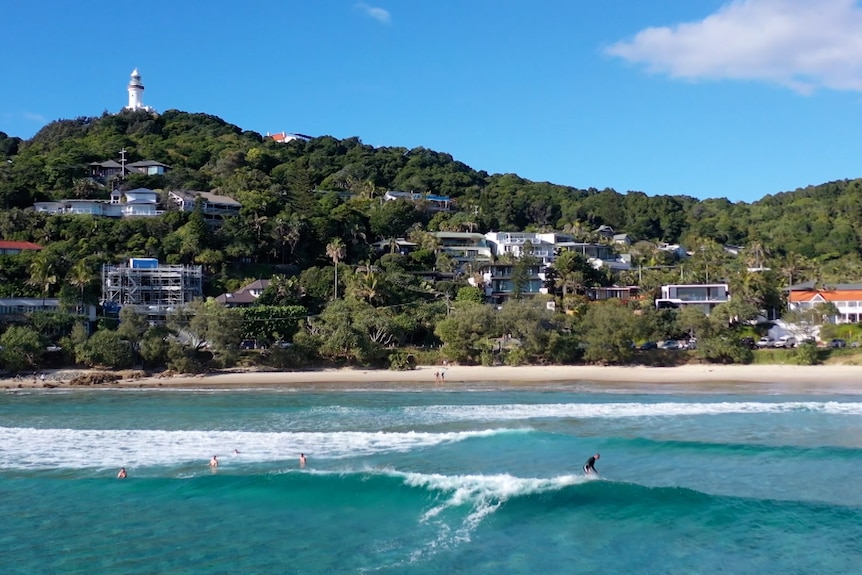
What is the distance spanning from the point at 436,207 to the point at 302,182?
2195 centimetres

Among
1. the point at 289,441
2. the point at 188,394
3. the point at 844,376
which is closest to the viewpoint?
the point at 289,441

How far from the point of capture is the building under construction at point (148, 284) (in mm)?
56938

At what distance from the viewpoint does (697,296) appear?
6312 centimetres

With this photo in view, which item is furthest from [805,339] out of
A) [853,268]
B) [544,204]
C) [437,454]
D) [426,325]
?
[544,204]

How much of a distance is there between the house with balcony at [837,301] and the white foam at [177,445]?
43.8 metres

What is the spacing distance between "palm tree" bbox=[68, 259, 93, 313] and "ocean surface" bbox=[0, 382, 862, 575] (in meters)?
24.6

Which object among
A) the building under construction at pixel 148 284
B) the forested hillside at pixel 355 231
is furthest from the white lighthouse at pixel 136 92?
the building under construction at pixel 148 284

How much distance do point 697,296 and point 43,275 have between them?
5212 cm

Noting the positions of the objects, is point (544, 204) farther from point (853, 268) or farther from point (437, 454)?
point (437, 454)

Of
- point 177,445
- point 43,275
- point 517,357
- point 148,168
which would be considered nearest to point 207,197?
point 148,168

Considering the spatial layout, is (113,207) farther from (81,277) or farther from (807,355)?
(807,355)

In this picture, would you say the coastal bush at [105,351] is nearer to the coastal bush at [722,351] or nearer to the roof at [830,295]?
the coastal bush at [722,351]

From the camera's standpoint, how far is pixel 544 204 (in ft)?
354

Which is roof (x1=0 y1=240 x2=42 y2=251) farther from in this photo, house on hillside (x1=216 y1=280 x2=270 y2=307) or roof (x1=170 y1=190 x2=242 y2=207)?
house on hillside (x1=216 y1=280 x2=270 y2=307)
